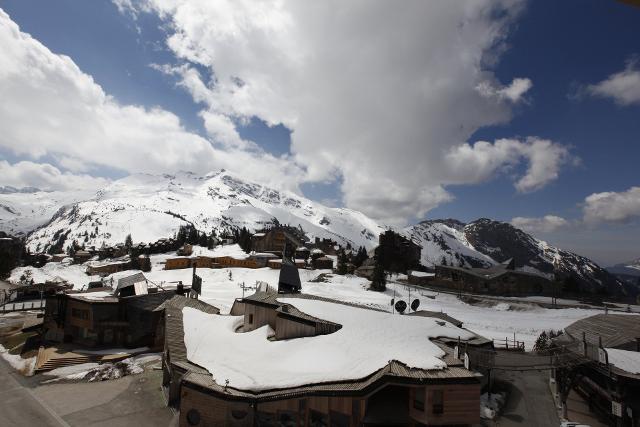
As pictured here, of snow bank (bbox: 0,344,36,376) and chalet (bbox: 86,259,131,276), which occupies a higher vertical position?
chalet (bbox: 86,259,131,276)

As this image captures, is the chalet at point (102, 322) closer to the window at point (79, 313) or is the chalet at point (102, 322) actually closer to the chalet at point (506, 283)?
the window at point (79, 313)

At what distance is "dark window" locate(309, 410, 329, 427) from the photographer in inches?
917

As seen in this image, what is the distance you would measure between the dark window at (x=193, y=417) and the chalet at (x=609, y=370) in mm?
29405

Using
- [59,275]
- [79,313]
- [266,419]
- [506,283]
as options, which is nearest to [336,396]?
[266,419]

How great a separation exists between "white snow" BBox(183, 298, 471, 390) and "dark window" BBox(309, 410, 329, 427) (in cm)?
202

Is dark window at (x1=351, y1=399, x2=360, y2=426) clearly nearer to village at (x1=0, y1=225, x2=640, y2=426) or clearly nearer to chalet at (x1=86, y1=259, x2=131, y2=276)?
village at (x1=0, y1=225, x2=640, y2=426)

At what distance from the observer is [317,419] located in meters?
23.5

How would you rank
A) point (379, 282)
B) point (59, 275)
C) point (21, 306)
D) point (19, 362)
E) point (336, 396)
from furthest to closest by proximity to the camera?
point (59, 275), point (379, 282), point (21, 306), point (19, 362), point (336, 396)

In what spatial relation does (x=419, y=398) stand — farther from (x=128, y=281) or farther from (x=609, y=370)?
(x=128, y=281)

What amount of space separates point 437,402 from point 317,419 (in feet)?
26.6

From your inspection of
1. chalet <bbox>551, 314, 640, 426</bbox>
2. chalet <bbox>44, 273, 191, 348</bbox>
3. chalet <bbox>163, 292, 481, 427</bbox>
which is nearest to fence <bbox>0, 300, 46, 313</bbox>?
chalet <bbox>44, 273, 191, 348</bbox>

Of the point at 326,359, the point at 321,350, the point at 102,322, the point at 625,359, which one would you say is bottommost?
the point at 102,322

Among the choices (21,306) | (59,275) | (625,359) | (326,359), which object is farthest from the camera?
(59,275)

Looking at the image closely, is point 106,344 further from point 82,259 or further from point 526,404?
point 82,259
